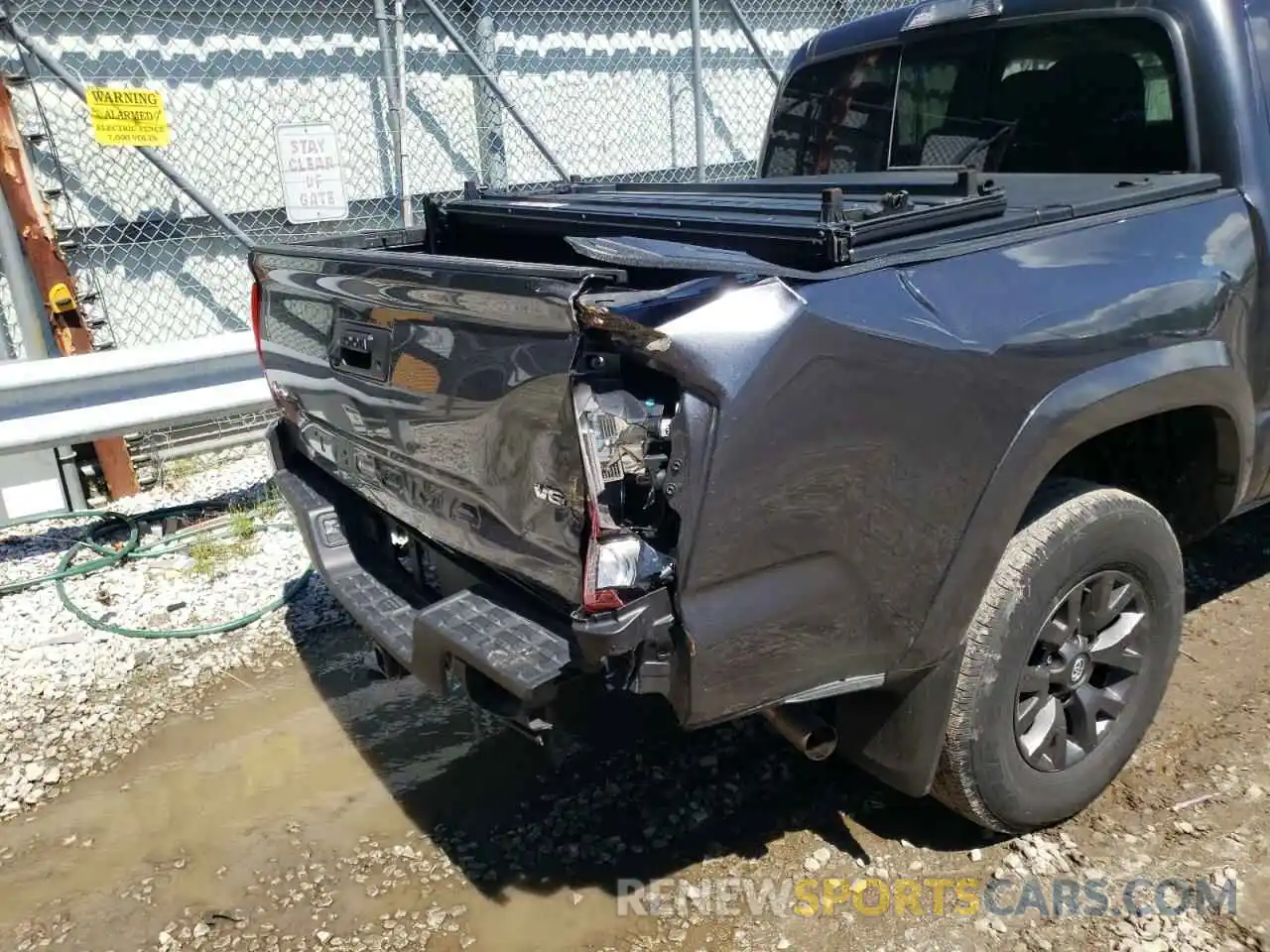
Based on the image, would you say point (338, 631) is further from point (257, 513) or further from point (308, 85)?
point (308, 85)

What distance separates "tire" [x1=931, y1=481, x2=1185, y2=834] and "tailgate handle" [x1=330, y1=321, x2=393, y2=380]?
156cm

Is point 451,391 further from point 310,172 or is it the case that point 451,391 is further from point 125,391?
point 310,172

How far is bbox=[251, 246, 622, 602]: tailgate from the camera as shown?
2035 millimetres

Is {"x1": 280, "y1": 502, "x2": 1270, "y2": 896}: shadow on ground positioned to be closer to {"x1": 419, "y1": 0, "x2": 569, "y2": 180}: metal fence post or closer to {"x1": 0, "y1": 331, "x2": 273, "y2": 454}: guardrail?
{"x1": 0, "y1": 331, "x2": 273, "y2": 454}: guardrail

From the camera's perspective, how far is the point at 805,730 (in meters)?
2.27

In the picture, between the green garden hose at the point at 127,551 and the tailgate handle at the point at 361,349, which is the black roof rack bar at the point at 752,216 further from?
the green garden hose at the point at 127,551

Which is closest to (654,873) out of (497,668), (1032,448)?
(497,668)

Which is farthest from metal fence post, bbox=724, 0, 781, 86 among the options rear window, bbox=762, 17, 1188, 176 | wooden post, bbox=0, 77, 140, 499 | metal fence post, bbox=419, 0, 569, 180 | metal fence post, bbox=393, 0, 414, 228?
wooden post, bbox=0, 77, 140, 499

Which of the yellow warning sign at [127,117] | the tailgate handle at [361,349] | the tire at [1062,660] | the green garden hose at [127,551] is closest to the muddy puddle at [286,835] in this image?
the green garden hose at [127,551]

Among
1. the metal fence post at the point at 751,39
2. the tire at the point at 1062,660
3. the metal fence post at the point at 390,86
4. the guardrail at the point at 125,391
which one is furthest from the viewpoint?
the metal fence post at the point at 751,39

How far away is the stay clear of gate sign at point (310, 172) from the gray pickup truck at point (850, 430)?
9.57 ft

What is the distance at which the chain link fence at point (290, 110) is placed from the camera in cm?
599

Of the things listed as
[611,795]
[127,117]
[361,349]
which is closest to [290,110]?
[127,117]

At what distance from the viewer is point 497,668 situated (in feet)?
6.86
